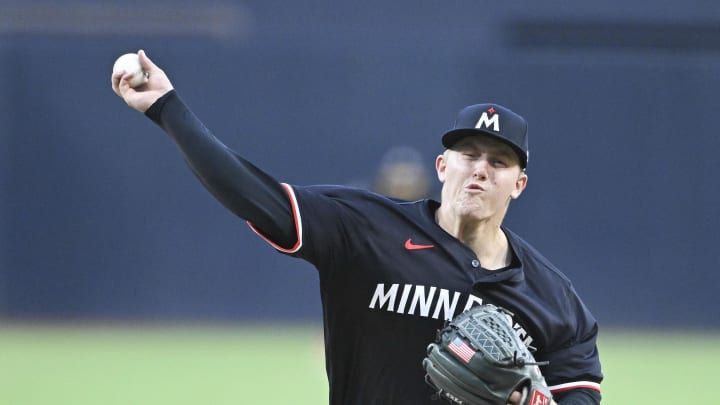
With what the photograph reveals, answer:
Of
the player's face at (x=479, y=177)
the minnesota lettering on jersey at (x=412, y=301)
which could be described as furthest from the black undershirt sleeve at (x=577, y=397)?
the player's face at (x=479, y=177)

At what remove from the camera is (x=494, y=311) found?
12.8 ft

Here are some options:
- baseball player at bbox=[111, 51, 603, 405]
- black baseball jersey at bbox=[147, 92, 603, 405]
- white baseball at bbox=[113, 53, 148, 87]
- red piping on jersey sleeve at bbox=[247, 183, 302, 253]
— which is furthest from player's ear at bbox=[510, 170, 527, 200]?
white baseball at bbox=[113, 53, 148, 87]

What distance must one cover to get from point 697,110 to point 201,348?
22.3ft

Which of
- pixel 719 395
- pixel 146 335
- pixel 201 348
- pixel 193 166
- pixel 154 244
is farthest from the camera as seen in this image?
pixel 154 244

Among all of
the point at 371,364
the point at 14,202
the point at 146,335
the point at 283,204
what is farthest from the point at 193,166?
the point at 14,202

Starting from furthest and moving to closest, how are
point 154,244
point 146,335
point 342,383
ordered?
1. point 154,244
2. point 146,335
3. point 342,383

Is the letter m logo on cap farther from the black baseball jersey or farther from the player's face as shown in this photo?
the black baseball jersey

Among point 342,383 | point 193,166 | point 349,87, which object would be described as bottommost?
point 342,383

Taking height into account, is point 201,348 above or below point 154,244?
below

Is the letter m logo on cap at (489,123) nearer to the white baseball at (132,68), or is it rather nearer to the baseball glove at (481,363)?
the baseball glove at (481,363)

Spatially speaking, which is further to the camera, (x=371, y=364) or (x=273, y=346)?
(x=273, y=346)

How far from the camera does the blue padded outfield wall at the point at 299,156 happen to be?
14.0m

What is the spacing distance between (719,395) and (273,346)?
4597 millimetres

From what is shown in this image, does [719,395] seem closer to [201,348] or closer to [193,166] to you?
[201,348]
